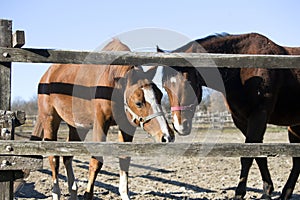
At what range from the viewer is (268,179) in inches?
220

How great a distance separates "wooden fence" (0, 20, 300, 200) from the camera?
3.21 metres

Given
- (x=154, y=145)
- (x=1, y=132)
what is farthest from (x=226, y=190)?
(x=1, y=132)

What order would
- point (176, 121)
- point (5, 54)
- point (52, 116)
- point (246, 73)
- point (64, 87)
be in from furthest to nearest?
point (52, 116) < point (64, 87) < point (246, 73) < point (176, 121) < point (5, 54)

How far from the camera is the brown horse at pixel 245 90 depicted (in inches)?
189

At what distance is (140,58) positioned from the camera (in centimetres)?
341

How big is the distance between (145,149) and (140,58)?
2.31 feet

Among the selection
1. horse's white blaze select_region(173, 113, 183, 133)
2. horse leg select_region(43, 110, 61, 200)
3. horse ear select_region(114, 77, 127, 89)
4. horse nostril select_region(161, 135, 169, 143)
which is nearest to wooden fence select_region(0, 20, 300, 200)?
horse nostril select_region(161, 135, 169, 143)

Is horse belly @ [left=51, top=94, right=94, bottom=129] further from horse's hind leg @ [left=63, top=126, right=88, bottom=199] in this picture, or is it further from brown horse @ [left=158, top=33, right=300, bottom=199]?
brown horse @ [left=158, top=33, right=300, bottom=199]

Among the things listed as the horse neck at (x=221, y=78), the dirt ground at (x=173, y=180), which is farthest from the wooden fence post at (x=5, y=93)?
the dirt ground at (x=173, y=180)

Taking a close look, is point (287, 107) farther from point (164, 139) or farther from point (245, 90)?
point (164, 139)

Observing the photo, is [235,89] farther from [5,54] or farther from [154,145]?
[5,54]

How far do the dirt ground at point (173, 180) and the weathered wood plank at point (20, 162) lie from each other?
2.63 m

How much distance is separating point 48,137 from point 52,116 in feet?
1.25

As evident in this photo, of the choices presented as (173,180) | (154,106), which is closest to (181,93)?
(154,106)
